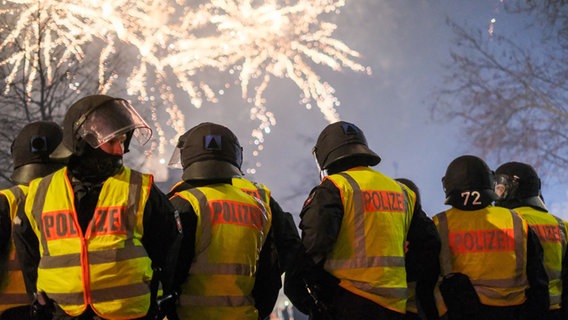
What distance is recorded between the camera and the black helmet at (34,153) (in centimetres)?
503

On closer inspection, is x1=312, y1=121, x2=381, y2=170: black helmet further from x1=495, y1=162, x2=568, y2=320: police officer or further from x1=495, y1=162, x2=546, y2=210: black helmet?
x1=495, y1=162, x2=546, y2=210: black helmet

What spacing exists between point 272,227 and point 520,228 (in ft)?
7.44

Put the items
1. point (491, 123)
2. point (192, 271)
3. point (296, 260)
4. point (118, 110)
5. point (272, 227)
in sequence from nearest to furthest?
1. point (118, 110)
2. point (192, 271)
3. point (296, 260)
4. point (272, 227)
5. point (491, 123)

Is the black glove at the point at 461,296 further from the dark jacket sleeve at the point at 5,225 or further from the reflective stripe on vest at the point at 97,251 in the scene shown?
the dark jacket sleeve at the point at 5,225

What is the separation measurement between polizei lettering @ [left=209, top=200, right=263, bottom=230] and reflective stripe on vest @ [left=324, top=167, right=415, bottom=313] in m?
0.62

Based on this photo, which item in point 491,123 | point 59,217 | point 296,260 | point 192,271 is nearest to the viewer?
point 59,217

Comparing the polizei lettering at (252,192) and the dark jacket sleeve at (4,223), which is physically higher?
the polizei lettering at (252,192)

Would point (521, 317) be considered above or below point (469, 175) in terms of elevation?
below

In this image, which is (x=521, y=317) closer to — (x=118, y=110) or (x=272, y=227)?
(x=272, y=227)

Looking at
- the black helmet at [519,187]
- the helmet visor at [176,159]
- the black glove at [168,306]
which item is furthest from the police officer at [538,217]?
the black glove at [168,306]

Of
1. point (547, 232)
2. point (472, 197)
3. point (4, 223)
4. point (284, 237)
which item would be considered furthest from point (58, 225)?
point (547, 232)

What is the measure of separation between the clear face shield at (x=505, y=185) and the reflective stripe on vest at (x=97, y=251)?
4685mm

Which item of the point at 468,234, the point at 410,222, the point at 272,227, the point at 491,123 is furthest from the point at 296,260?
the point at 491,123

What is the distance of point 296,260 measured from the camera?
4.80 metres
